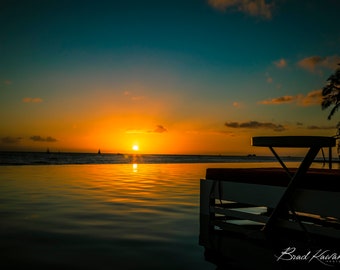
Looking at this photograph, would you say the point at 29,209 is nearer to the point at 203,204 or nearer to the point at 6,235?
the point at 6,235

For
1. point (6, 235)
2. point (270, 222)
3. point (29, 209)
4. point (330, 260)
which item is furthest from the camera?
point (29, 209)

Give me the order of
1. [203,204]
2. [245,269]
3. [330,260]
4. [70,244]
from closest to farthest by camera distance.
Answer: [245,269], [330,260], [70,244], [203,204]

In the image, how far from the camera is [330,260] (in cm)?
378

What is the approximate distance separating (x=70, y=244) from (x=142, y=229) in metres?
1.30

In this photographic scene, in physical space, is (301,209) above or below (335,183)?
below

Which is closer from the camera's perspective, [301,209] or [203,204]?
[301,209]

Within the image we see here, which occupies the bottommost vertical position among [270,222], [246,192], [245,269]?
[245,269]

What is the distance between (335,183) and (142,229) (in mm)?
2966

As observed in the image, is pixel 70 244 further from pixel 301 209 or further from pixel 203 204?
pixel 301 209

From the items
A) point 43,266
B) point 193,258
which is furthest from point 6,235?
point 193,258
